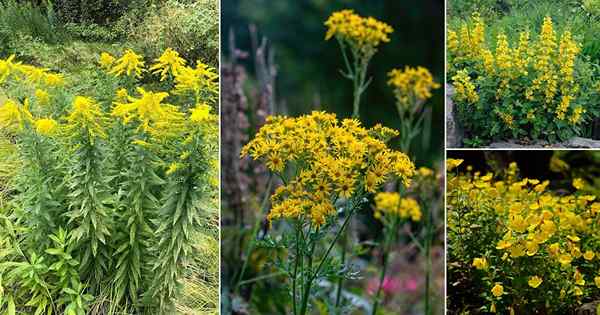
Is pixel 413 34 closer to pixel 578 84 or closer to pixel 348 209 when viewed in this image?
pixel 578 84

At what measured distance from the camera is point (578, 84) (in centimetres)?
279

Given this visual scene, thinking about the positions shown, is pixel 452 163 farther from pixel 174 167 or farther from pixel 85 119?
pixel 85 119

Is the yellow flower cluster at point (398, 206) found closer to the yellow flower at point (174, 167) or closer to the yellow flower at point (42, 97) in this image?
the yellow flower at point (174, 167)

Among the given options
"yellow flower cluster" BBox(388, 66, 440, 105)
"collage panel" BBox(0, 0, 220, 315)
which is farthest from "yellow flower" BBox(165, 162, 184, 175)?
"yellow flower cluster" BBox(388, 66, 440, 105)

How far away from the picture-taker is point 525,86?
9.13ft

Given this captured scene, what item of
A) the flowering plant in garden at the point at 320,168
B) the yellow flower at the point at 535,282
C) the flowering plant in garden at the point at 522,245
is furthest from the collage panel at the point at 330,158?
the yellow flower at the point at 535,282

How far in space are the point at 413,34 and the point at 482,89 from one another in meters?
0.67

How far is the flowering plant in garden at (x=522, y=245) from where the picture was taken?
8.43 ft

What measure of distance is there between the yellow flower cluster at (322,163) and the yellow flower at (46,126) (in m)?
0.75

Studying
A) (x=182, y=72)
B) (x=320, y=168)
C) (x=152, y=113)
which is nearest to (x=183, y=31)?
(x=182, y=72)

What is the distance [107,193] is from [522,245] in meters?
1.52

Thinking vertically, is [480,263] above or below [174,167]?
below

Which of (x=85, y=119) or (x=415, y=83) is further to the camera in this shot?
(x=415, y=83)

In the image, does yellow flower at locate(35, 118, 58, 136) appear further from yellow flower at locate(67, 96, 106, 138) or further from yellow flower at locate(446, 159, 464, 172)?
yellow flower at locate(446, 159, 464, 172)
